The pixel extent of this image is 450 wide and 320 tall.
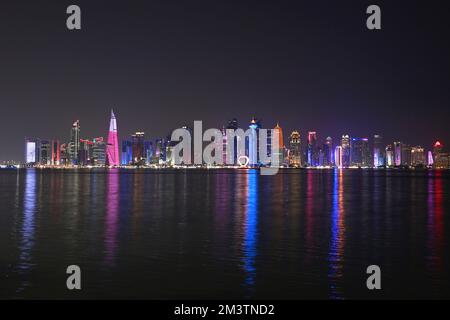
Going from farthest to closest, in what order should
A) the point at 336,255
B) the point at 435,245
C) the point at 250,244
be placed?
the point at 435,245 < the point at 250,244 < the point at 336,255

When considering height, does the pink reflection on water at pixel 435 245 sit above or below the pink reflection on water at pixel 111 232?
below

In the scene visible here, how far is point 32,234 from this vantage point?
96.6 feet

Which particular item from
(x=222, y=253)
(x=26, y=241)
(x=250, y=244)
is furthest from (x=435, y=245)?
(x=26, y=241)

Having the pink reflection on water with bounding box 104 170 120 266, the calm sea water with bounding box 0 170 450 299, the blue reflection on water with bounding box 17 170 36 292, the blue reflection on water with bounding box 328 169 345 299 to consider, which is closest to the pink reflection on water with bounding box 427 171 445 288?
the calm sea water with bounding box 0 170 450 299

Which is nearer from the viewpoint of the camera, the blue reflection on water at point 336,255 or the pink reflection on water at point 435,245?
the blue reflection on water at point 336,255

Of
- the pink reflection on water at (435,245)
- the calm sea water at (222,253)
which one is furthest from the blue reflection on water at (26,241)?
the pink reflection on water at (435,245)

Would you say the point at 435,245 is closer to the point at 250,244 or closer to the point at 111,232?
the point at 250,244

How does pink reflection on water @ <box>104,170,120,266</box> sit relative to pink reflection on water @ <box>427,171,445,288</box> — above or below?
above

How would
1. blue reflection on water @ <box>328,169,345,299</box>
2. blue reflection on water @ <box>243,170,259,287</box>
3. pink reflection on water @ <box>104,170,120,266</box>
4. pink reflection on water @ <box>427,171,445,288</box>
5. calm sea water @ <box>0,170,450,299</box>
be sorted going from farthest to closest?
pink reflection on water @ <box>104,170,120,266</box>, pink reflection on water @ <box>427,171,445,288</box>, blue reflection on water @ <box>243,170,259,287</box>, blue reflection on water @ <box>328,169,345,299</box>, calm sea water @ <box>0,170,450,299</box>

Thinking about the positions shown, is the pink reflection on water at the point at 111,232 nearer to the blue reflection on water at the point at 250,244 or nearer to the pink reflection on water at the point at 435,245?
the blue reflection on water at the point at 250,244

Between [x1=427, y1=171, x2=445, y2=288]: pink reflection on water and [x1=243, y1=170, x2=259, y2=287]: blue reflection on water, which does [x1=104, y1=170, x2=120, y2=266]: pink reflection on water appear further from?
[x1=427, y1=171, x2=445, y2=288]: pink reflection on water
